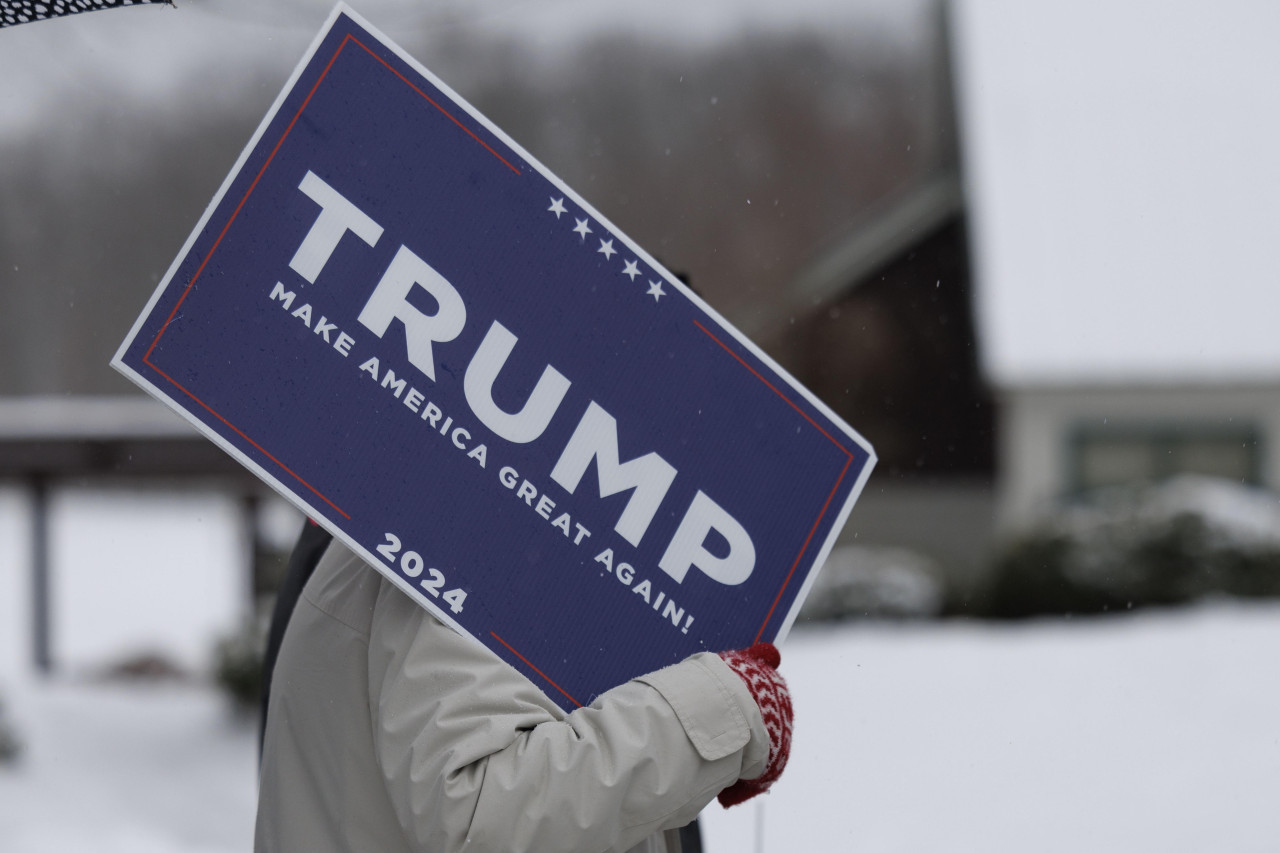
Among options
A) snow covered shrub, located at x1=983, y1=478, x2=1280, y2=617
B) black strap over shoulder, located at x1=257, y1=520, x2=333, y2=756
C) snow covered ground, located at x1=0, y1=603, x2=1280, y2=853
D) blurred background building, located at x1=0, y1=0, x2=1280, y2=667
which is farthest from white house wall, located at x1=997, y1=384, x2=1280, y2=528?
black strap over shoulder, located at x1=257, y1=520, x2=333, y2=756

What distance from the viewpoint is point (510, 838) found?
1162 millimetres

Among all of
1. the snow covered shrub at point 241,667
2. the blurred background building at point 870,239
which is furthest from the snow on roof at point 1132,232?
the snow covered shrub at point 241,667

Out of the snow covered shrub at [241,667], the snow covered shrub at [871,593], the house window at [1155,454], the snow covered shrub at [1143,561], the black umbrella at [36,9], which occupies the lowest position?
the snow covered shrub at [241,667]

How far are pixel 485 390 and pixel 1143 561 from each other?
9.95 metres

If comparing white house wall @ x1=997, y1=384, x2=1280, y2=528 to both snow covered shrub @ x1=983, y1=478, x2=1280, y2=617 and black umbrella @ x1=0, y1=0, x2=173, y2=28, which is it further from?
black umbrella @ x1=0, y1=0, x2=173, y2=28

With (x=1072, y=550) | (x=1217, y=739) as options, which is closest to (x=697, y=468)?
(x=1217, y=739)

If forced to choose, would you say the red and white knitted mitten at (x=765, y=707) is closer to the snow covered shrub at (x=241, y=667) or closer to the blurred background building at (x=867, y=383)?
the blurred background building at (x=867, y=383)

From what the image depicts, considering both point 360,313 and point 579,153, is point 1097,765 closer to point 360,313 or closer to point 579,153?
point 360,313

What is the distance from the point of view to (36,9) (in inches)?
66.7

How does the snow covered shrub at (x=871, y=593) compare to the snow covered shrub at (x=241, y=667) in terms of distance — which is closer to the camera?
the snow covered shrub at (x=241, y=667)

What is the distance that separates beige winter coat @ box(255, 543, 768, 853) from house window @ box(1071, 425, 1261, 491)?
12561 millimetres

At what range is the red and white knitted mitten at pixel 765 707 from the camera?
4.22 feet

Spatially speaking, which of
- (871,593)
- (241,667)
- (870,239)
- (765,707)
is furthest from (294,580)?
(870,239)

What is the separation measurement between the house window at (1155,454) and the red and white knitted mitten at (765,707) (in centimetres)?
1250
